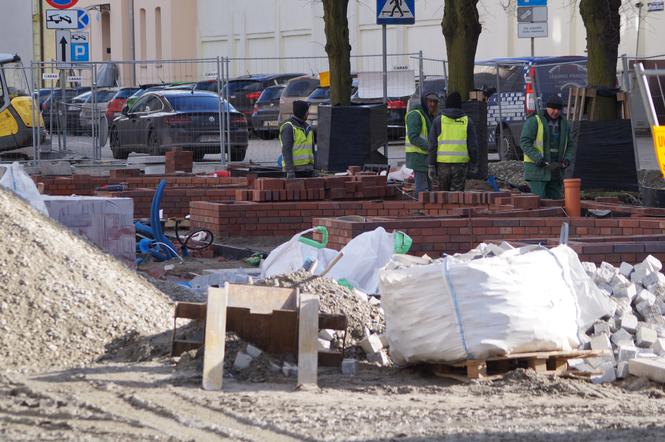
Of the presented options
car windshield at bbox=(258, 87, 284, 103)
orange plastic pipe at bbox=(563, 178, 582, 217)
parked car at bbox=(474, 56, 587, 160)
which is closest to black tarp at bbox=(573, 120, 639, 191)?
orange plastic pipe at bbox=(563, 178, 582, 217)

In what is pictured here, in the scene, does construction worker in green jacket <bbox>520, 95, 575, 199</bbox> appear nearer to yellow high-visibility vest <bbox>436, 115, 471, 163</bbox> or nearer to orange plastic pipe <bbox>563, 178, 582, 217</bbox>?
yellow high-visibility vest <bbox>436, 115, 471, 163</bbox>

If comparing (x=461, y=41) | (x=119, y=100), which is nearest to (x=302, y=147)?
(x=461, y=41)

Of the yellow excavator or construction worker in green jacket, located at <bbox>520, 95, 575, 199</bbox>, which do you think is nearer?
Result: construction worker in green jacket, located at <bbox>520, 95, 575, 199</bbox>

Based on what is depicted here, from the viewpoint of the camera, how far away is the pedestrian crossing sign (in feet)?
64.8

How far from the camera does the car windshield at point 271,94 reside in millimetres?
32300

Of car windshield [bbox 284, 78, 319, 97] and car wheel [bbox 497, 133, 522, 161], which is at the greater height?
car windshield [bbox 284, 78, 319, 97]

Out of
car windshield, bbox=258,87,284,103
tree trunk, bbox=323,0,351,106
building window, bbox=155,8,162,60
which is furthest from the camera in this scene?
building window, bbox=155,8,162,60

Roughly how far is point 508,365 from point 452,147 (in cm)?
746

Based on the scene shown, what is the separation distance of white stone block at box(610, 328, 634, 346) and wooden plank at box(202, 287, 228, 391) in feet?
8.39

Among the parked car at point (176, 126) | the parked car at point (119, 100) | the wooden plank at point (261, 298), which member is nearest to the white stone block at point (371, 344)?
the wooden plank at point (261, 298)

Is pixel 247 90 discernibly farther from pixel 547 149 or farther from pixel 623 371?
pixel 623 371

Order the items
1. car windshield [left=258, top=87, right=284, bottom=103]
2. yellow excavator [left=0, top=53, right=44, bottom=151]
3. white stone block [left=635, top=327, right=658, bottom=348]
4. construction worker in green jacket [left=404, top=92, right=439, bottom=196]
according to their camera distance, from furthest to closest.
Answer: car windshield [left=258, top=87, right=284, bottom=103] → yellow excavator [left=0, top=53, right=44, bottom=151] → construction worker in green jacket [left=404, top=92, right=439, bottom=196] → white stone block [left=635, top=327, right=658, bottom=348]

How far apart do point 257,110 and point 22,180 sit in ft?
66.8

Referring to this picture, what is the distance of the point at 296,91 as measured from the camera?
1243 inches
